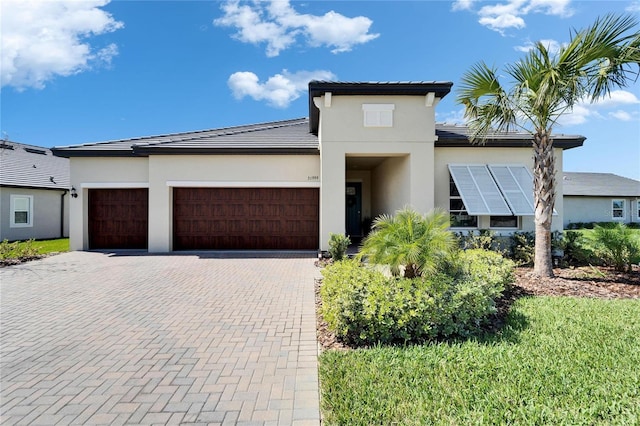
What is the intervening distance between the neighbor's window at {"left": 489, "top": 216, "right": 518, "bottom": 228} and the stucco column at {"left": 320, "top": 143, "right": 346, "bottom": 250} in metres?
6.40

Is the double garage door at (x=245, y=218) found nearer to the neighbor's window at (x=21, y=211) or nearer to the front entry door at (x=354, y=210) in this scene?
the front entry door at (x=354, y=210)

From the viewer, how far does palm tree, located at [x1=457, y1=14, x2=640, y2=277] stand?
24.1 feet

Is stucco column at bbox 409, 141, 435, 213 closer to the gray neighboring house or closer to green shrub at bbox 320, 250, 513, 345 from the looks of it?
green shrub at bbox 320, 250, 513, 345

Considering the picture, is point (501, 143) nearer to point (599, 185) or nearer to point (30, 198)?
point (30, 198)

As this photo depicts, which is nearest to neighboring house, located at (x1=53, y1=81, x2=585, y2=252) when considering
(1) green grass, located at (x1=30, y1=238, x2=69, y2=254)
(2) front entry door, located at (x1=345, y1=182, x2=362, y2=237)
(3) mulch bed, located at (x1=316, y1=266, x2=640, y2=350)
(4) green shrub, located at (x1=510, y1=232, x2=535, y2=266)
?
(4) green shrub, located at (x1=510, y1=232, x2=535, y2=266)

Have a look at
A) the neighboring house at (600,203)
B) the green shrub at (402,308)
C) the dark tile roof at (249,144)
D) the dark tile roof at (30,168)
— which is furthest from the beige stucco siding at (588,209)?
the dark tile roof at (30,168)

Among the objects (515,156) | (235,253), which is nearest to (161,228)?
(235,253)

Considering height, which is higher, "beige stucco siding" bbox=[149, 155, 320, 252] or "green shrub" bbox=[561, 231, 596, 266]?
"beige stucco siding" bbox=[149, 155, 320, 252]

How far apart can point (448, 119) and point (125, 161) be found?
16.0m

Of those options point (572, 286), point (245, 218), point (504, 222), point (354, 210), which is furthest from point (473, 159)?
point (245, 218)

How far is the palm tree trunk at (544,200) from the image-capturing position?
27.9 feet

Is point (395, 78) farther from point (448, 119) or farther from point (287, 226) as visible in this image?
point (287, 226)

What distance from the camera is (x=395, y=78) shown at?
11.8 metres

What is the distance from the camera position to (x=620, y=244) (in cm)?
902
